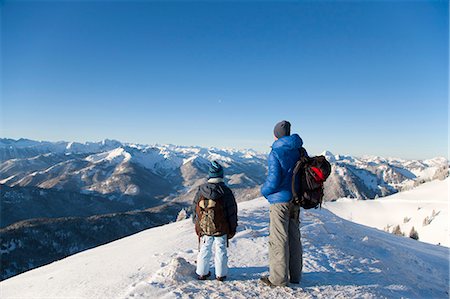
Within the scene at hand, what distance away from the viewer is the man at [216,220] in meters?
6.30

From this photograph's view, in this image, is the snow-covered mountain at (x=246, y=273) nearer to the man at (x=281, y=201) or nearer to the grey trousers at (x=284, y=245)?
the grey trousers at (x=284, y=245)

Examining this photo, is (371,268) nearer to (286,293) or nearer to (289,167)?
(286,293)

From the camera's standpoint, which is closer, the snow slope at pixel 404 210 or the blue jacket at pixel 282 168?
the blue jacket at pixel 282 168

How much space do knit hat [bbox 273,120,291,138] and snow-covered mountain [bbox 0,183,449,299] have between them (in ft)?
10.5

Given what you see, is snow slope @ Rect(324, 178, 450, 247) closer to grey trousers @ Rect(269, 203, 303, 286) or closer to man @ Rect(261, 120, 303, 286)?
grey trousers @ Rect(269, 203, 303, 286)

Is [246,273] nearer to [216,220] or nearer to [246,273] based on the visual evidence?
[246,273]

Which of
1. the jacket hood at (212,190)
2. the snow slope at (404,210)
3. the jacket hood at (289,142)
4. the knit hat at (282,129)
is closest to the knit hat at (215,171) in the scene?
the jacket hood at (212,190)

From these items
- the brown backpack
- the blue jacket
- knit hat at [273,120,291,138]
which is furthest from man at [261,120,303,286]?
the brown backpack

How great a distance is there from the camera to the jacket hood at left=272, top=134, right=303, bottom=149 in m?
6.03

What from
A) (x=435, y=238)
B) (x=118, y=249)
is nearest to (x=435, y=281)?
(x=118, y=249)

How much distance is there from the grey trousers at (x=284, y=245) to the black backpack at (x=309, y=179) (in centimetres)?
33

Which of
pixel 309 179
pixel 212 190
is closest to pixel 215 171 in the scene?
pixel 212 190

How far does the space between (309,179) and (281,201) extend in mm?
732

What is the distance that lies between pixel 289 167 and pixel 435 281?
6.37 meters
